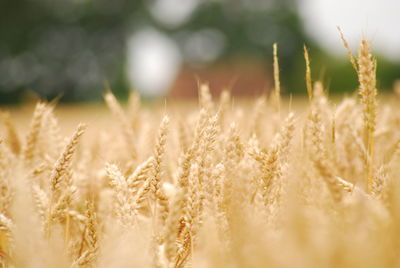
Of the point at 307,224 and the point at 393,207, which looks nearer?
the point at 307,224

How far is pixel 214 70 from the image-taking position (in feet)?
107

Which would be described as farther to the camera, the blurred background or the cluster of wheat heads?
the blurred background

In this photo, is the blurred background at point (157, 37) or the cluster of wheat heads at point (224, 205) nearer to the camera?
the cluster of wheat heads at point (224, 205)

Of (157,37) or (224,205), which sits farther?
(157,37)

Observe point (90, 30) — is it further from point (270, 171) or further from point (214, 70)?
point (270, 171)

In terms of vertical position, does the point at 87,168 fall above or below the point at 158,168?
below

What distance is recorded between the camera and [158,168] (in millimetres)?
978

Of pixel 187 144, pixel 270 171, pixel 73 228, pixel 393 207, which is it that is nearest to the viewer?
pixel 393 207

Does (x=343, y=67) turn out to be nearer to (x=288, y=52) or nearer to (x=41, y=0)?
(x=288, y=52)

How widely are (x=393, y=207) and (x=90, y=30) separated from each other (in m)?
30.3

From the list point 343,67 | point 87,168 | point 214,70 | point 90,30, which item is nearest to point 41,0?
point 90,30

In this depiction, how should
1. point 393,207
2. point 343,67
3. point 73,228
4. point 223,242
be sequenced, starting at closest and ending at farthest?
point 393,207
point 223,242
point 73,228
point 343,67

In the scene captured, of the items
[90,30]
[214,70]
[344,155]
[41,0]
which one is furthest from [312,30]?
[344,155]

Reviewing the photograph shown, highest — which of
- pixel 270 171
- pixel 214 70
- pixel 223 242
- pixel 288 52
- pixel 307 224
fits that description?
pixel 307 224
